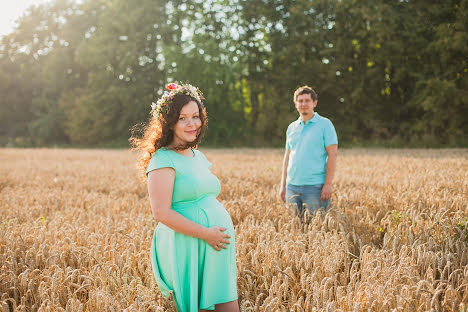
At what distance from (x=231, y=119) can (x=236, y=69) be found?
449cm

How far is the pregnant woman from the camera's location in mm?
2443

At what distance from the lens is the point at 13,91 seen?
4756cm

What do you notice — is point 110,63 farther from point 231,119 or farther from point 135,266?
point 135,266

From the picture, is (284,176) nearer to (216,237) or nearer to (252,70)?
(216,237)

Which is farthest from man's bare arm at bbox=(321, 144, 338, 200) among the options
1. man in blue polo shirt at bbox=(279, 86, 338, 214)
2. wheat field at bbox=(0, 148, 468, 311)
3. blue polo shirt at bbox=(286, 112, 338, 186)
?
wheat field at bbox=(0, 148, 468, 311)

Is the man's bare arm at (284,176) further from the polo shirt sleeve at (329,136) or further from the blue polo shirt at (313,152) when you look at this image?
the polo shirt sleeve at (329,136)

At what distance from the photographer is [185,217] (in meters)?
2.50

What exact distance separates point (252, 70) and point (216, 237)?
3250cm

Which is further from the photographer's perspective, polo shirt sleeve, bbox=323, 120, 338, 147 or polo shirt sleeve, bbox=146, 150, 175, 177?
polo shirt sleeve, bbox=323, 120, 338, 147

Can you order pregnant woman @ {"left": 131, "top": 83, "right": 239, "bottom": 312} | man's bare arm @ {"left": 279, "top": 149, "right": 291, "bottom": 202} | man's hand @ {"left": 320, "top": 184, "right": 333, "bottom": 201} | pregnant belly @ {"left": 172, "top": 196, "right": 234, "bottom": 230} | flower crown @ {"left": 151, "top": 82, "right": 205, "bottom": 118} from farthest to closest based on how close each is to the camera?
man's bare arm @ {"left": 279, "top": 149, "right": 291, "bottom": 202}
man's hand @ {"left": 320, "top": 184, "right": 333, "bottom": 201}
flower crown @ {"left": 151, "top": 82, "right": 205, "bottom": 118}
pregnant belly @ {"left": 172, "top": 196, "right": 234, "bottom": 230}
pregnant woman @ {"left": 131, "top": 83, "right": 239, "bottom": 312}

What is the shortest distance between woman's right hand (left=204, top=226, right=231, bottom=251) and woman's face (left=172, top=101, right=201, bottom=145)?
0.64 meters

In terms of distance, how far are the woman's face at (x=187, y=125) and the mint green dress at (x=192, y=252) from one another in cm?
13

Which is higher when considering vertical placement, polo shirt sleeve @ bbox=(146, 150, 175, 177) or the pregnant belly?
polo shirt sleeve @ bbox=(146, 150, 175, 177)

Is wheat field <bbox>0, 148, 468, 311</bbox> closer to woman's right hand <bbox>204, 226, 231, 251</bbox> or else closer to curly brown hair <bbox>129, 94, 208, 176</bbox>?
curly brown hair <bbox>129, 94, 208, 176</bbox>
